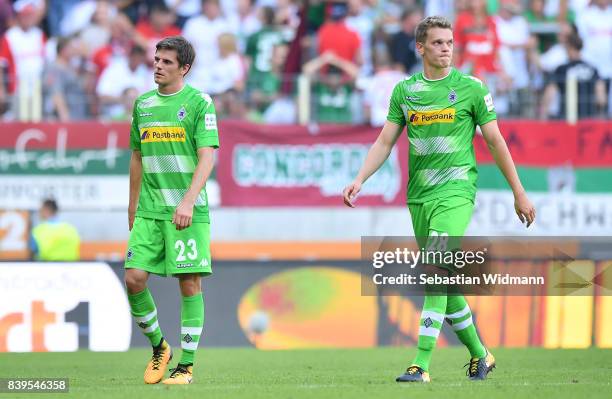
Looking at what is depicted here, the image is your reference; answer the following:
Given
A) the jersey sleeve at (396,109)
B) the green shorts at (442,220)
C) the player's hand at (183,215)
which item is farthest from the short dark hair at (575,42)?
the player's hand at (183,215)

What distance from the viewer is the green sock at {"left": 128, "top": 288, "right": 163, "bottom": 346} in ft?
29.5

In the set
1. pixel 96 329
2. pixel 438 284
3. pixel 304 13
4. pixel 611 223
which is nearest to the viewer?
pixel 438 284

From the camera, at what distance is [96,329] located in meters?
13.8

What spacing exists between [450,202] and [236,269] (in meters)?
6.07

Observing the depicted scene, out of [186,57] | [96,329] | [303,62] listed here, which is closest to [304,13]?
[303,62]

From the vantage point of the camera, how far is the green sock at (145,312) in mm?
8977

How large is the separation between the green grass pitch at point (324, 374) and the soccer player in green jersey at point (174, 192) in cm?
60

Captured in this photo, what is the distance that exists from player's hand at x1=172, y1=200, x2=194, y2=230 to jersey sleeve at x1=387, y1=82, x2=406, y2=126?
164 cm

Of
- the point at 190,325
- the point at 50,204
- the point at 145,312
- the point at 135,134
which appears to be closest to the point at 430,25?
the point at 135,134

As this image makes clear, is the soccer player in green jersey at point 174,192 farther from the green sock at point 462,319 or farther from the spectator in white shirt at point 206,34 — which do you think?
the spectator in white shirt at point 206,34

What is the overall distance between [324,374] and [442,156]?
2250 mm

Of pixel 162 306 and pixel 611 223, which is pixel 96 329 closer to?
pixel 162 306

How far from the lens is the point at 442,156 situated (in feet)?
28.9

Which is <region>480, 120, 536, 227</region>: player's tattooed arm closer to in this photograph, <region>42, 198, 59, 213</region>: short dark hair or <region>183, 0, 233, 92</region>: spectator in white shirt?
<region>42, 198, 59, 213</region>: short dark hair
